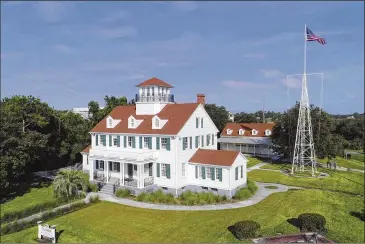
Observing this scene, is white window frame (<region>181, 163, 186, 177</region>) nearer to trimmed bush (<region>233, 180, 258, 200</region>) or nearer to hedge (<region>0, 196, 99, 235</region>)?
trimmed bush (<region>233, 180, 258, 200</region>)

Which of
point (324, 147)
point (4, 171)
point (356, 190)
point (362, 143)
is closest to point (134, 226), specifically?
point (4, 171)

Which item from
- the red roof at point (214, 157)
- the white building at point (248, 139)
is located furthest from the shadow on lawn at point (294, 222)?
the white building at point (248, 139)

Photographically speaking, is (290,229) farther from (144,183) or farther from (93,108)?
(93,108)

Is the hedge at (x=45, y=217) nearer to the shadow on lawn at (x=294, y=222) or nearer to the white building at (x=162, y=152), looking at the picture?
the white building at (x=162, y=152)

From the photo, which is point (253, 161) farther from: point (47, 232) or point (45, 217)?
point (47, 232)

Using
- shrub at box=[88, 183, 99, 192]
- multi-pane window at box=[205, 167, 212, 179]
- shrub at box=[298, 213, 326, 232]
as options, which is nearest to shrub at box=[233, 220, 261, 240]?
shrub at box=[298, 213, 326, 232]
